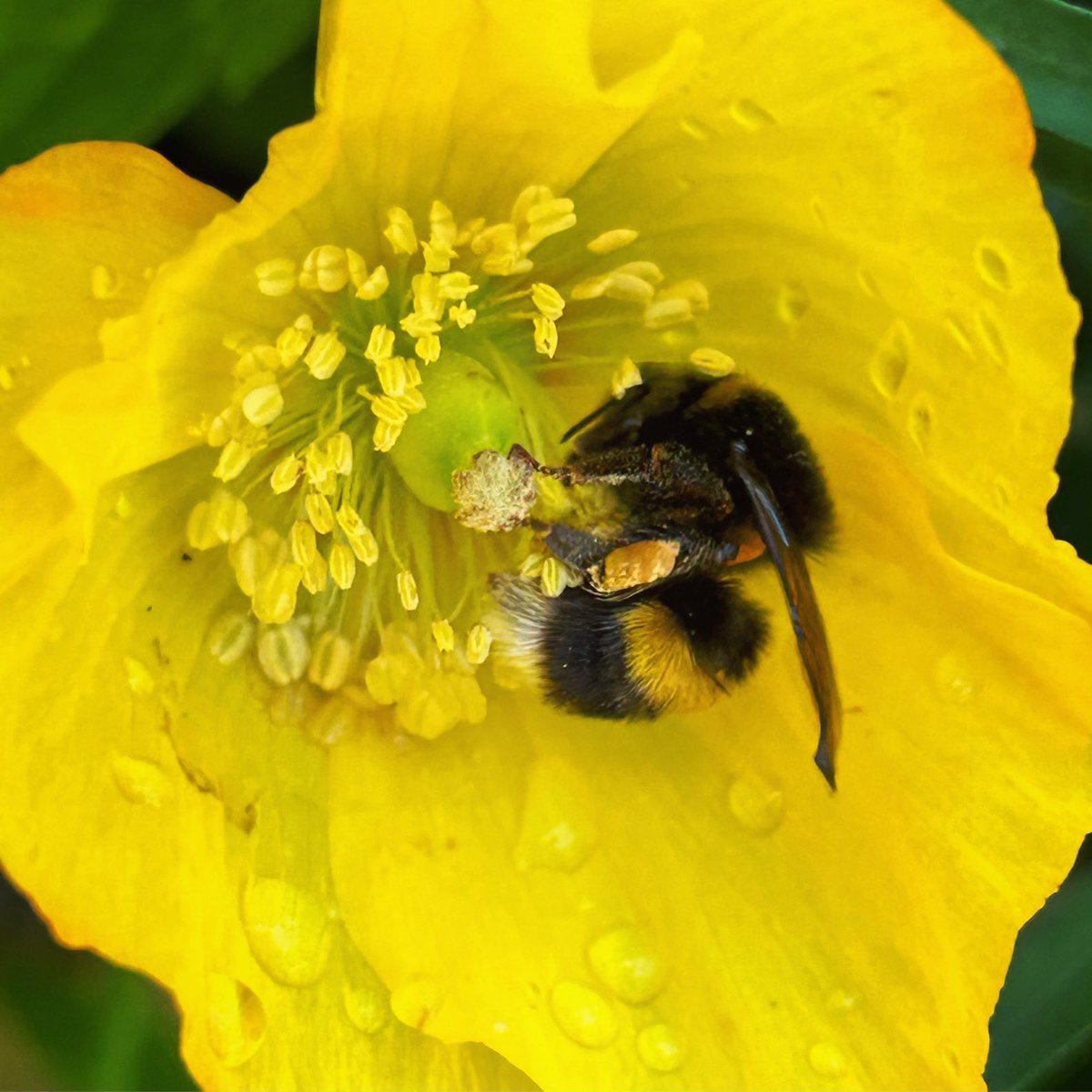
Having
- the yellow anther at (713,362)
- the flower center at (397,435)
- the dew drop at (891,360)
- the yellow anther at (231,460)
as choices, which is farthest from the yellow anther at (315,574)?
the dew drop at (891,360)

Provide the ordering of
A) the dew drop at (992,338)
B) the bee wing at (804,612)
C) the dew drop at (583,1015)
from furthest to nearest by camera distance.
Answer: the dew drop at (583,1015) < the dew drop at (992,338) < the bee wing at (804,612)

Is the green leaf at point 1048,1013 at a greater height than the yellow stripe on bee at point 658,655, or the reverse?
the yellow stripe on bee at point 658,655

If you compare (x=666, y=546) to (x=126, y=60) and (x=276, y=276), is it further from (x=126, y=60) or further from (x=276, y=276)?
(x=126, y=60)

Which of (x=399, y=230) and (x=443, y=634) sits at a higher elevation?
(x=399, y=230)

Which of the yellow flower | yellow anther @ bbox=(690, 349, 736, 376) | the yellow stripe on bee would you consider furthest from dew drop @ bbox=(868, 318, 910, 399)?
the yellow stripe on bee

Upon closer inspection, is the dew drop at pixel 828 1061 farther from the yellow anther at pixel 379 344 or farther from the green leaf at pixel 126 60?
the green leaf at pixel 126 60

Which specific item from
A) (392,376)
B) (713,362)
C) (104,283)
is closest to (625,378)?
(713,362)
